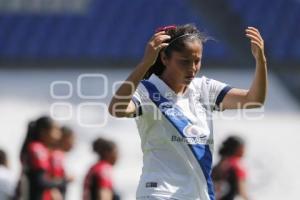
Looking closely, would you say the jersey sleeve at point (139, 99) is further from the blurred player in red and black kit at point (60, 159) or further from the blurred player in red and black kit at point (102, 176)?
the blurred player in red and black kit at point (102, 176)

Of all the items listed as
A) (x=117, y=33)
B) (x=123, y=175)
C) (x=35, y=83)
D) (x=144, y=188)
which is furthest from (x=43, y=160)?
(x=117, y=33)

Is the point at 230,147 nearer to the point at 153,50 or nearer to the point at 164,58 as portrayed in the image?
the point at 164,58

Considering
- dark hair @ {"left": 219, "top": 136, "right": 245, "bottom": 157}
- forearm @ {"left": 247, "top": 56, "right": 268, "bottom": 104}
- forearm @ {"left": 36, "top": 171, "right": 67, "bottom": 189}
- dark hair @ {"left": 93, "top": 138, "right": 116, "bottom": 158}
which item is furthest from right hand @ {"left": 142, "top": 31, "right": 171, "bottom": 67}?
dark hair @ {"left": 219, "top": 136, "right": 245, "bottom": 157}

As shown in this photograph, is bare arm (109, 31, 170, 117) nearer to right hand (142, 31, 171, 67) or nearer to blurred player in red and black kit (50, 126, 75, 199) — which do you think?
right hand (142, 31, 171, 67)

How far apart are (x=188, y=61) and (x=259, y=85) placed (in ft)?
1.06

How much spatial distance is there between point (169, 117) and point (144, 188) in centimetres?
32

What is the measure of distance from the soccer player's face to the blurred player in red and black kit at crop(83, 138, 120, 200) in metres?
4.16

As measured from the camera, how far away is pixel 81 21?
17500mm

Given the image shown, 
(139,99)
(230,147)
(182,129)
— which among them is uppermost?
(139,99)

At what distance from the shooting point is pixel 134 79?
4.72 meters

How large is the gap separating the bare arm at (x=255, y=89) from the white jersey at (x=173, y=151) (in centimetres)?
16

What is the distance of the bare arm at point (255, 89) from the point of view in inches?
193

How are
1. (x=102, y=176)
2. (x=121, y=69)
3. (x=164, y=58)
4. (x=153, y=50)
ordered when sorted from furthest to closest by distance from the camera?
(x=121, y=69) → (x=102, y=176) → (x=164, y=58) → (x=153, y=50)

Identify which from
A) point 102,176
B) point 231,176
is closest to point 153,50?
point 102,176
